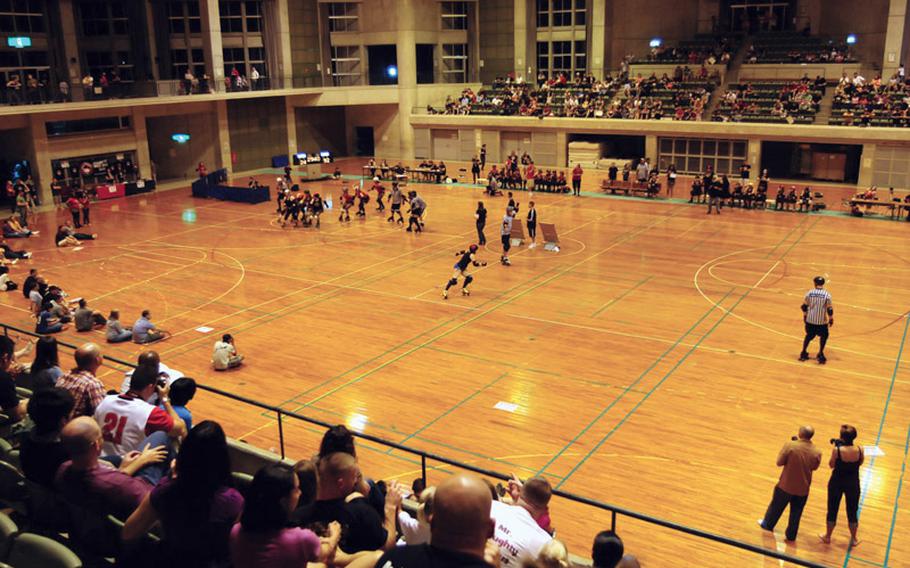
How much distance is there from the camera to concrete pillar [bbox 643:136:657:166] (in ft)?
139

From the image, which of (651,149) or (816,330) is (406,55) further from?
(816,330)

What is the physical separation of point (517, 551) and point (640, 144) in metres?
44.1

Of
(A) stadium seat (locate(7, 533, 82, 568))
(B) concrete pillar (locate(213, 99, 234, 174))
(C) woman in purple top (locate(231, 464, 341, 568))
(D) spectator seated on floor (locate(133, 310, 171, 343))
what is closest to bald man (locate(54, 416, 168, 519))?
(A) stadium seat (locate(7, 533, 82, 568))

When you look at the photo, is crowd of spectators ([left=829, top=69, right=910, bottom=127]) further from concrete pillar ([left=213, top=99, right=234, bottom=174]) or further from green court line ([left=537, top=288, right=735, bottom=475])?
concrete pillar ([left=213, top=99, right=234, bottom=174])

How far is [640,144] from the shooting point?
4666cm

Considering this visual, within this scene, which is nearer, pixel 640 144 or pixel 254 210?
pixel 254 210

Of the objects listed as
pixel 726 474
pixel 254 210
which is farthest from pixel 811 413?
pixel 254 210

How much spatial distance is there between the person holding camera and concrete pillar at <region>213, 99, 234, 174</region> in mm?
40780

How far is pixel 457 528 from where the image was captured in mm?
3414

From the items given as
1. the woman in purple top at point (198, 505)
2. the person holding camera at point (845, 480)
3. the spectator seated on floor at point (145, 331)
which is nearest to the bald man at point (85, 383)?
the woman in purple top at point (198, 505)

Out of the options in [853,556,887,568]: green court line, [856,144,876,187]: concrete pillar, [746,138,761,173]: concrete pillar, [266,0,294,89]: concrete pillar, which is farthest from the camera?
[266,0,294,89]: concrete pillar

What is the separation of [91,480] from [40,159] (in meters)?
36.1

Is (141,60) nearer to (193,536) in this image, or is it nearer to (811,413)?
(811,413)

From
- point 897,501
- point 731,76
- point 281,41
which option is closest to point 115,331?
point 897,501
